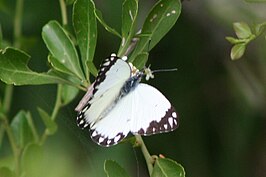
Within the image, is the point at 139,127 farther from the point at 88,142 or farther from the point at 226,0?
the point at 226,0

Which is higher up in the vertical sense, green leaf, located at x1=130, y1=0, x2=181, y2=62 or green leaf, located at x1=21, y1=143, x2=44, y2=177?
green leaf, located at x1=130, y1=0, x2=181, y2=62

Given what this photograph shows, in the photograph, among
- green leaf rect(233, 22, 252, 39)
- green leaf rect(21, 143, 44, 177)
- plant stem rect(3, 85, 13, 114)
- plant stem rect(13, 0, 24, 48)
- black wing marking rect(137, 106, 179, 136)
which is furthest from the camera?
plant stem rect(13, 0, 24, 48)

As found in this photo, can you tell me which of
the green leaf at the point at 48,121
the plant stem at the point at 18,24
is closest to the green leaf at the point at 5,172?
the green leaf at the point at 48,121

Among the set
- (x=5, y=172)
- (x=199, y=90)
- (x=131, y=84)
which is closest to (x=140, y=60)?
(x=131, y=84)

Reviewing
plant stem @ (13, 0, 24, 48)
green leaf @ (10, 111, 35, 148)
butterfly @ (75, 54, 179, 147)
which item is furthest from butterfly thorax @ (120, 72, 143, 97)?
plant stem @ (13, 0, 24, 48)

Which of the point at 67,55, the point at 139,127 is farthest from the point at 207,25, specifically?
the point at 139,127

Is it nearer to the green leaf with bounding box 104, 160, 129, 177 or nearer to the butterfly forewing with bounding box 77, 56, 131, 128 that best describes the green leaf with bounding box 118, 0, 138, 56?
the butterfly forewing with bounding box 77, 56, 131, 128

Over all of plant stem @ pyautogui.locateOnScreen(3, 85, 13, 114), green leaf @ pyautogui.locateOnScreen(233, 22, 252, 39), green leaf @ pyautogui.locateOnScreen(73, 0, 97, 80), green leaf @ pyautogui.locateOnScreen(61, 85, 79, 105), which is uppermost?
green leaf @ pyautogui.locateOnScreen(73, 0, 97, 80)

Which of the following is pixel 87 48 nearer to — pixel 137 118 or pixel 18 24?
pixel 137 118
